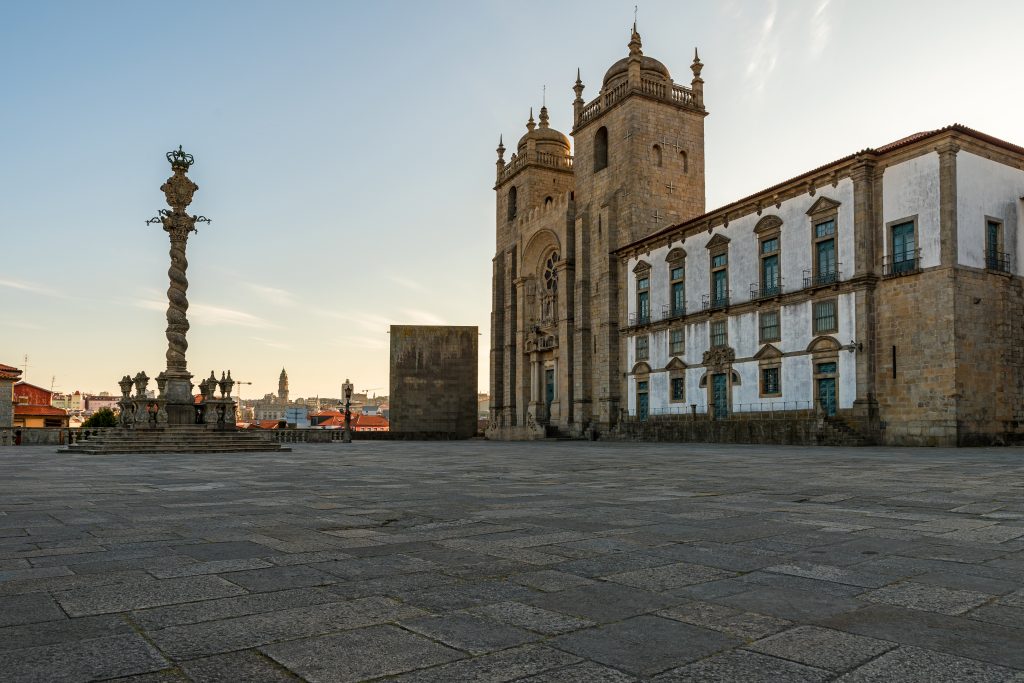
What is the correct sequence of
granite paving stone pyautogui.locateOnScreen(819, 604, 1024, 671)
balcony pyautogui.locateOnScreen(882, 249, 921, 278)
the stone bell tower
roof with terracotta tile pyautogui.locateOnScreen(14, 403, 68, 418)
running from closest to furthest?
granite paving stone pyautogui.locateOnScreen(819, 604, 1024, 671) → balcony pyautogui.locateOnScreen(882, 249, 921, 278) → the stone bell tower → roof with terracotta tile pyautogui.locateOnScreen(14, 403, 68, 418)

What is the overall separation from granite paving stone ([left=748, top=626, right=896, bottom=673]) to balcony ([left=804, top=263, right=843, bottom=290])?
29215mm

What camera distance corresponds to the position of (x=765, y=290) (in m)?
34.0

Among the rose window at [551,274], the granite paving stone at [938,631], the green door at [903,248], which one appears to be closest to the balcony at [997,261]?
the green door at [903,248]

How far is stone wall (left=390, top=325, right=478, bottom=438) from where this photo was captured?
5434 cm

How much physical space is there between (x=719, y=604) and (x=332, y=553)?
2683 millimetres

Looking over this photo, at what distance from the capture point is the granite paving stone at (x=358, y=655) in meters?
2.82

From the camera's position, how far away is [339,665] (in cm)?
A: 289

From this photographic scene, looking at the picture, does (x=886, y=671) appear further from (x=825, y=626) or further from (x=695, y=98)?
(x=695, y=98)

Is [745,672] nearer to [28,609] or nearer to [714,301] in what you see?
[28,609]

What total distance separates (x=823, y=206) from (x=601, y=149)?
1801 cm

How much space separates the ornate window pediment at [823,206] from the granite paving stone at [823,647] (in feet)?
98.6

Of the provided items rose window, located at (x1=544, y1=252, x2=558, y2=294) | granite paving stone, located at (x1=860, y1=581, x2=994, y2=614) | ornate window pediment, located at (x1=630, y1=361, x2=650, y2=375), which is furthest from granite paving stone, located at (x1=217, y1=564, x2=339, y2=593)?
rose window, located at (x1=544, y1=252, x2=558, y2=294)

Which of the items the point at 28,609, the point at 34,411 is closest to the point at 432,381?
the point at 34,411

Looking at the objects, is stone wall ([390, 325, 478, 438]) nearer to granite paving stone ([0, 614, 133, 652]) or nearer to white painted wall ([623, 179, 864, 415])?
white painted wall ([623, 179, 864, 415])
